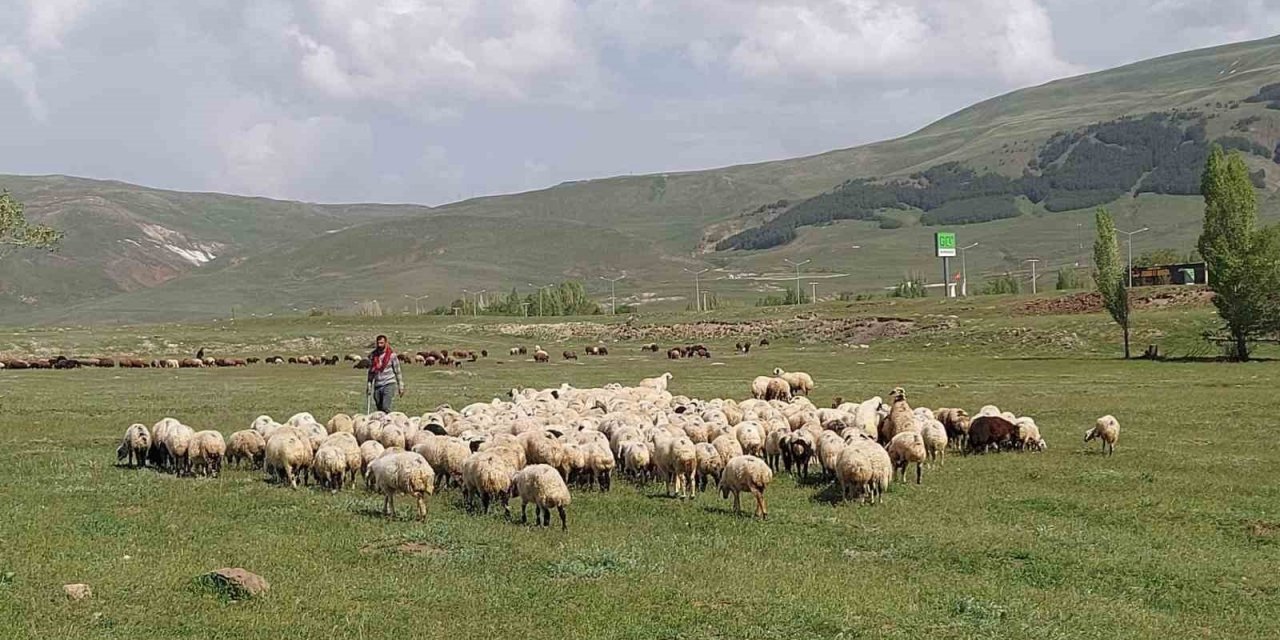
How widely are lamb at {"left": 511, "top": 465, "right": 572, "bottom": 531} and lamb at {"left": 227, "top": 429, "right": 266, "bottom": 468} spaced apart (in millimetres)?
7923

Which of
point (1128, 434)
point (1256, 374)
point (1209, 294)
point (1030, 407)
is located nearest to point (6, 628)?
point (1128, 434)

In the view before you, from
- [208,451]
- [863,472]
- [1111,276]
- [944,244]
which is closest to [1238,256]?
[1111,276]

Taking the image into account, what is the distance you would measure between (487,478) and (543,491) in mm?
1477

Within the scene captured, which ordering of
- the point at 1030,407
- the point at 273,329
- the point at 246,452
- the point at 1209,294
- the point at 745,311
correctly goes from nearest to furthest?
the point at 246,452
the point at 1030,407
the point at 1209,294
the point at 273,329
the point at 745,311

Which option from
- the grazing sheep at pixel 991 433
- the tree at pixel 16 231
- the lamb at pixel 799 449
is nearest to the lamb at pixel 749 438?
the lamb at pixel 799 449

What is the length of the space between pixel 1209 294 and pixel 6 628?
3157 inches

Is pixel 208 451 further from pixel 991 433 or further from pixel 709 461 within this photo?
pixel 991 433

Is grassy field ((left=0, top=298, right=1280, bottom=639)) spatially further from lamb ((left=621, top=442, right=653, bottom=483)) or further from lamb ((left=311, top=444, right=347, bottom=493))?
lamb ((left=621, top=442, right=653, bottom=483))

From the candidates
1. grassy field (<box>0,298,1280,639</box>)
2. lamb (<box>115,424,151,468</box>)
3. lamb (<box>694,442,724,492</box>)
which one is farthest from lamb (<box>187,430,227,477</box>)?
lamb (<box>694,442,724,492</box>)

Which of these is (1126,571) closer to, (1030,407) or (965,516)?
(965,516)

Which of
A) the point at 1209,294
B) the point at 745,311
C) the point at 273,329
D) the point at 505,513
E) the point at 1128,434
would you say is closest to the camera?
the point at 505,513

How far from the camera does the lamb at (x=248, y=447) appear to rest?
2317 centimetres

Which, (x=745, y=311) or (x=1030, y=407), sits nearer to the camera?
(x=1030, y=407)

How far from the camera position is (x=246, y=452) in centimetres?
2317
